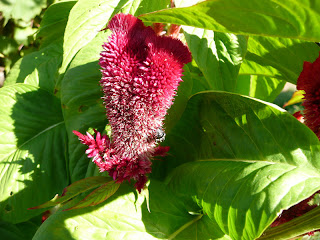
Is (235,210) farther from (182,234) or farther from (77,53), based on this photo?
(77,53)

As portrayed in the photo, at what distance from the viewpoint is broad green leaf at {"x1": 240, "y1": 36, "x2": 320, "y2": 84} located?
2.11 feet

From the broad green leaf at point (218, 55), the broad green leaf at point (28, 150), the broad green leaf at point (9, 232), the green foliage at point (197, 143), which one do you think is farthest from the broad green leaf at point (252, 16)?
the broad green leaf at point (9, 232)

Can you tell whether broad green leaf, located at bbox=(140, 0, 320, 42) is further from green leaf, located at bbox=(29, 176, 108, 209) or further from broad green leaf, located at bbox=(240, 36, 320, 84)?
green leaf, located at bbox=(29, 176, 108, 209)

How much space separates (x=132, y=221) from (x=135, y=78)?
0.26 metres

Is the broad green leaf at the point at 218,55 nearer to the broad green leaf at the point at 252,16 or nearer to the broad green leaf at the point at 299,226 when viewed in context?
the broad green leaf at the point at 252,16

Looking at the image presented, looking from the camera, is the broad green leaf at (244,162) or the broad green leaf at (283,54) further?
the broad green leaf at (283,54)

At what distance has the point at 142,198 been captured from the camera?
649mm

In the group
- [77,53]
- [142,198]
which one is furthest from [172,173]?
[77,53]

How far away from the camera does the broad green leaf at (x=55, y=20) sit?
94 cm

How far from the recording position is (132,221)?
62 centimetres

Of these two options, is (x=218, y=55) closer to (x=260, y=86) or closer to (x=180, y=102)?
(x=180, y=102)

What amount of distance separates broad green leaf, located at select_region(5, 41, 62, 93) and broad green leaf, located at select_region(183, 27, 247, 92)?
0.47 m

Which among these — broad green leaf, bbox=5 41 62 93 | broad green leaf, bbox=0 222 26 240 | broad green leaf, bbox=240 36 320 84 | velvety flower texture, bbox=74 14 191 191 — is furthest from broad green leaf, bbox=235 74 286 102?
broad green leaf, bbox=0 222 26 240

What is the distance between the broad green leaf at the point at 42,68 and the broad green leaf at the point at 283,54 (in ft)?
1.67
